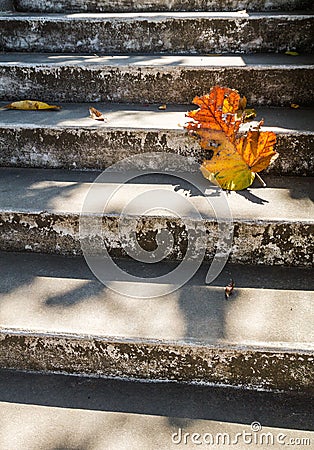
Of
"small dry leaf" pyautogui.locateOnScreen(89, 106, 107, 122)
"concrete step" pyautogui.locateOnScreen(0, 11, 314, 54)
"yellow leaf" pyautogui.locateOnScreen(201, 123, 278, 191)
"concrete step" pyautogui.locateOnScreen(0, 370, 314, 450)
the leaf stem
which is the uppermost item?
"concrete step" pyautogui.locateOnScreen(0, 11, 314, 54)

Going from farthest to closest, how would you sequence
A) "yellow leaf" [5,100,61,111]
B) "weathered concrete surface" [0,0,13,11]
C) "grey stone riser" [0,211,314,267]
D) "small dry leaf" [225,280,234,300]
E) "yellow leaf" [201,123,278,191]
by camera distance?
"weathered concrete surface" [0,0,13,11] → "yellow leaf" [5,100,61,111] → "yellow leaf" [201,123,278,191] → "grey stone riser" [0,211,314,267] → "small dry leaf" [225,280,234,300]

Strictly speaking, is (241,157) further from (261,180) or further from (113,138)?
(113,138)

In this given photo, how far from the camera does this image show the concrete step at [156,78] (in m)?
2.54

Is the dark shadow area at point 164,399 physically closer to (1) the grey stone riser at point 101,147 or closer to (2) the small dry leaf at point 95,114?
(1) the grey stone riser at point 101,147

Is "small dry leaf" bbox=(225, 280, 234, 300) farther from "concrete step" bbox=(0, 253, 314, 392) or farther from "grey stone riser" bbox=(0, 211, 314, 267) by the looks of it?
"grey stone riser" bbox=(0, 211, 314, 267)

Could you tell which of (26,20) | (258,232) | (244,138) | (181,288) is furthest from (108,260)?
(26,20)

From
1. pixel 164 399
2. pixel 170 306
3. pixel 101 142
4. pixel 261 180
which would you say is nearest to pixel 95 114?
pixel 101 142

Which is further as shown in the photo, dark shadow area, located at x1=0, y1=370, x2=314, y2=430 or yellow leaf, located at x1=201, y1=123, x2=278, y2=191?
yellow leaf, located at x1=201, y1=123, x2=278, y2=191

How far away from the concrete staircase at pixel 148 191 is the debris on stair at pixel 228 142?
0.24 feet

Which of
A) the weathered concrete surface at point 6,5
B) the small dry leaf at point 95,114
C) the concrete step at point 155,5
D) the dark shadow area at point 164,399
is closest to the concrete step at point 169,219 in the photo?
the small dry leaf at point 95,114

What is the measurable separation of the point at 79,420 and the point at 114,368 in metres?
0.22

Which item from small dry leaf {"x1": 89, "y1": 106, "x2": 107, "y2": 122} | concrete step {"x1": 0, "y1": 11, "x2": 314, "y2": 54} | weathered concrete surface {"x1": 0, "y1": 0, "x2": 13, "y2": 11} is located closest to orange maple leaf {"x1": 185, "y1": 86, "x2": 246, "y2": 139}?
small dry leaf {"x1": 89, "y1": 106, "x2": 107, "y2": 122}

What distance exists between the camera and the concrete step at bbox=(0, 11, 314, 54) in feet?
9.32

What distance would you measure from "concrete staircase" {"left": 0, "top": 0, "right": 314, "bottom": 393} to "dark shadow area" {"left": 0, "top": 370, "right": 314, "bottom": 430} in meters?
0.04
